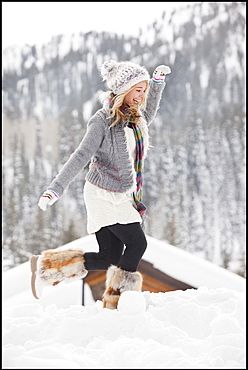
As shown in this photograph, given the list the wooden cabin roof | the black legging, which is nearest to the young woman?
the black legging

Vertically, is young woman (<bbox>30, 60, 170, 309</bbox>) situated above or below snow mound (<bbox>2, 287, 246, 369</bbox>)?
above

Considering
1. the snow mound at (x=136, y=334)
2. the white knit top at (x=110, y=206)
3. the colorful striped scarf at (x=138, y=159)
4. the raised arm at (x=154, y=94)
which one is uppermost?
the raised arm at (x=154, y=94)

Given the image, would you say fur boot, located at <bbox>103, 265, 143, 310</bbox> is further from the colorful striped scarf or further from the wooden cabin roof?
the wooden cabin roof

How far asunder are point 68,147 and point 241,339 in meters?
30.1

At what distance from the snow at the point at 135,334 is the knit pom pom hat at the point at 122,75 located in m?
1.10

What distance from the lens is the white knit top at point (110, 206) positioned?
224cm

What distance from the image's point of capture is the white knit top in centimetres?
224

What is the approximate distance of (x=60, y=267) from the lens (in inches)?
92.8

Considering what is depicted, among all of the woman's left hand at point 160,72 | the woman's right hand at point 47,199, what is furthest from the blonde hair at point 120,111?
the woman's right hand at point 47,199

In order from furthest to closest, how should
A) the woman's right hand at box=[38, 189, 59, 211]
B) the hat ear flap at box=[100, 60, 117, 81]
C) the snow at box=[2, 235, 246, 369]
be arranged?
the hat ear flap at box=[100, 60, 117, 81] → the woman's right hand at box=[38, 189, 59, 211] → the snow at box=[2, 235, 246, 369]

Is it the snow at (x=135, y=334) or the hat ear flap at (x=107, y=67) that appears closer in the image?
the snow at (x=135, y=334)

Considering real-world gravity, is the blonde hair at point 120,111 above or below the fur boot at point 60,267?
above

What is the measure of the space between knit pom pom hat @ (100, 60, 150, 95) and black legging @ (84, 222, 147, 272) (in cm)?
75

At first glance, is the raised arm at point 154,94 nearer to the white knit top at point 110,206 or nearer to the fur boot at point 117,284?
the white knit top at point 110,206
